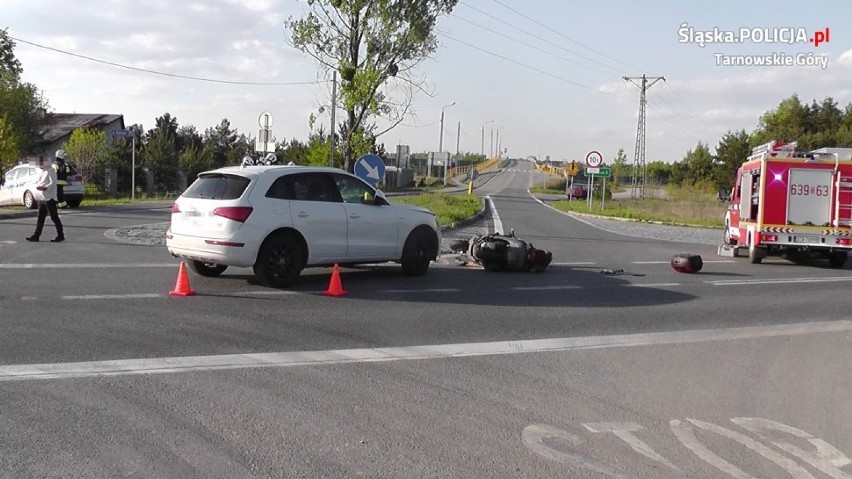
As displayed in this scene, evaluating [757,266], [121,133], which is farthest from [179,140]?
[757,266]

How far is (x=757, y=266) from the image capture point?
18.3 metres

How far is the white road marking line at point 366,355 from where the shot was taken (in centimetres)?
653

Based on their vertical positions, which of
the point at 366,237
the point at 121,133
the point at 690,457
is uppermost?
the point at 121,133

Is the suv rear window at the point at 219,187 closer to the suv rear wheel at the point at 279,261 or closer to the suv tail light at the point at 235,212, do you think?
the suv tail light at the point at 235,212

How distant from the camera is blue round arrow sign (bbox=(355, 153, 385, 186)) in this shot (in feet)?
59.2

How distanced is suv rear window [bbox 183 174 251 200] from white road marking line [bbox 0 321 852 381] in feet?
13.1

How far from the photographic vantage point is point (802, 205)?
1819 centimetres

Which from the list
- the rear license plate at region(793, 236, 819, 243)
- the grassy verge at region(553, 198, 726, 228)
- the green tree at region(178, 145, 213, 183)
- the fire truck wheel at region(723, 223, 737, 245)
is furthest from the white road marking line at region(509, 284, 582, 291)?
the green tree at region(178, 145, 213, 183)

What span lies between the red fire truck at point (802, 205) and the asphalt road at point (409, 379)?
18.8 feet

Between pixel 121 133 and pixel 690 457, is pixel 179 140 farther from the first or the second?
pixel 690 457

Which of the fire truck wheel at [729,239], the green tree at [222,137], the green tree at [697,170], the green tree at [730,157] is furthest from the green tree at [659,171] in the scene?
the fire truck wheel at [729,239]

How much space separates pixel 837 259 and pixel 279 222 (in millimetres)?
14000

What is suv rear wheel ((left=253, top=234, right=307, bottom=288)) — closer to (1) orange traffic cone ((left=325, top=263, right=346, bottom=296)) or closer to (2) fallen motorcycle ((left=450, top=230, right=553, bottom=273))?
(1) orange traffic cone ((left=325, top=263, right=346, bottom=296))

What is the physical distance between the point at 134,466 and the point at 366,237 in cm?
783
